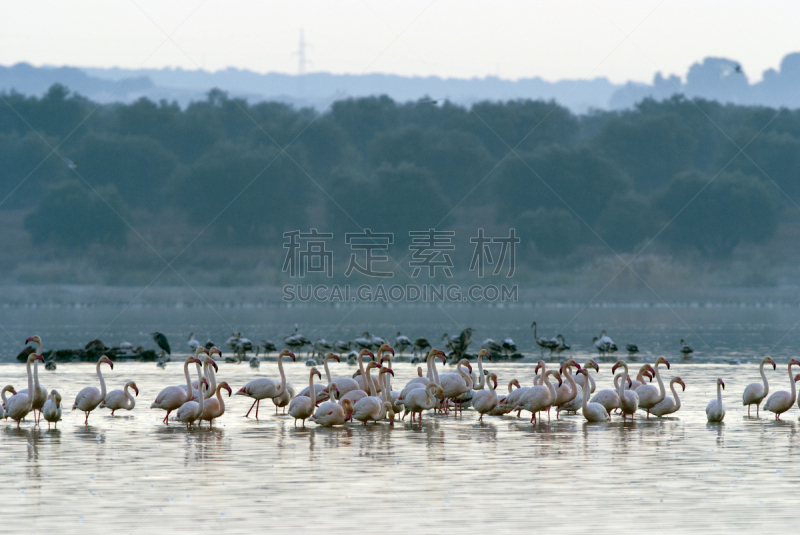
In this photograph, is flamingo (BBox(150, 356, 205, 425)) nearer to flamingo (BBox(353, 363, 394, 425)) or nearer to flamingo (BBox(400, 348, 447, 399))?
flamingo (BBox(353, 363, 394, 425))

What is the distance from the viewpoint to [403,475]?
42.5ft

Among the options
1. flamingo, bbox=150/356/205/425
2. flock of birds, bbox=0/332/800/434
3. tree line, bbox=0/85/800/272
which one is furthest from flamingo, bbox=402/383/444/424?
tree line, bbox=0/85/800/272

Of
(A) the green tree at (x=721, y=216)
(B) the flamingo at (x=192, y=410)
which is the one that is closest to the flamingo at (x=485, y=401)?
(B) the flamingo at (x=192, y=410)

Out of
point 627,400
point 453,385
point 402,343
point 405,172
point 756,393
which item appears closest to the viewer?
point 627,400

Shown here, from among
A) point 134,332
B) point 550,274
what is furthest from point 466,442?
point 550,274

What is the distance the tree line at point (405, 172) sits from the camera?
8769 centimetres

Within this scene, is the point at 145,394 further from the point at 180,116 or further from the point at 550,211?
the point at 180,116

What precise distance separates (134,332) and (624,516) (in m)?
34.0

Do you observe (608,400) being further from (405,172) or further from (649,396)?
(405,172)

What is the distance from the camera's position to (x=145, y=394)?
2156cm

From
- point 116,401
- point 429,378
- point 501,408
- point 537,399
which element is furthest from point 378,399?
point 116,401

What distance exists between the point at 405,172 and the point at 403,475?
7978 centimetres

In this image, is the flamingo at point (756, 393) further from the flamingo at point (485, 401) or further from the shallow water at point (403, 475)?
the flamingo at point (485, 401)

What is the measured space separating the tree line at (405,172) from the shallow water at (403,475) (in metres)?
68.0
